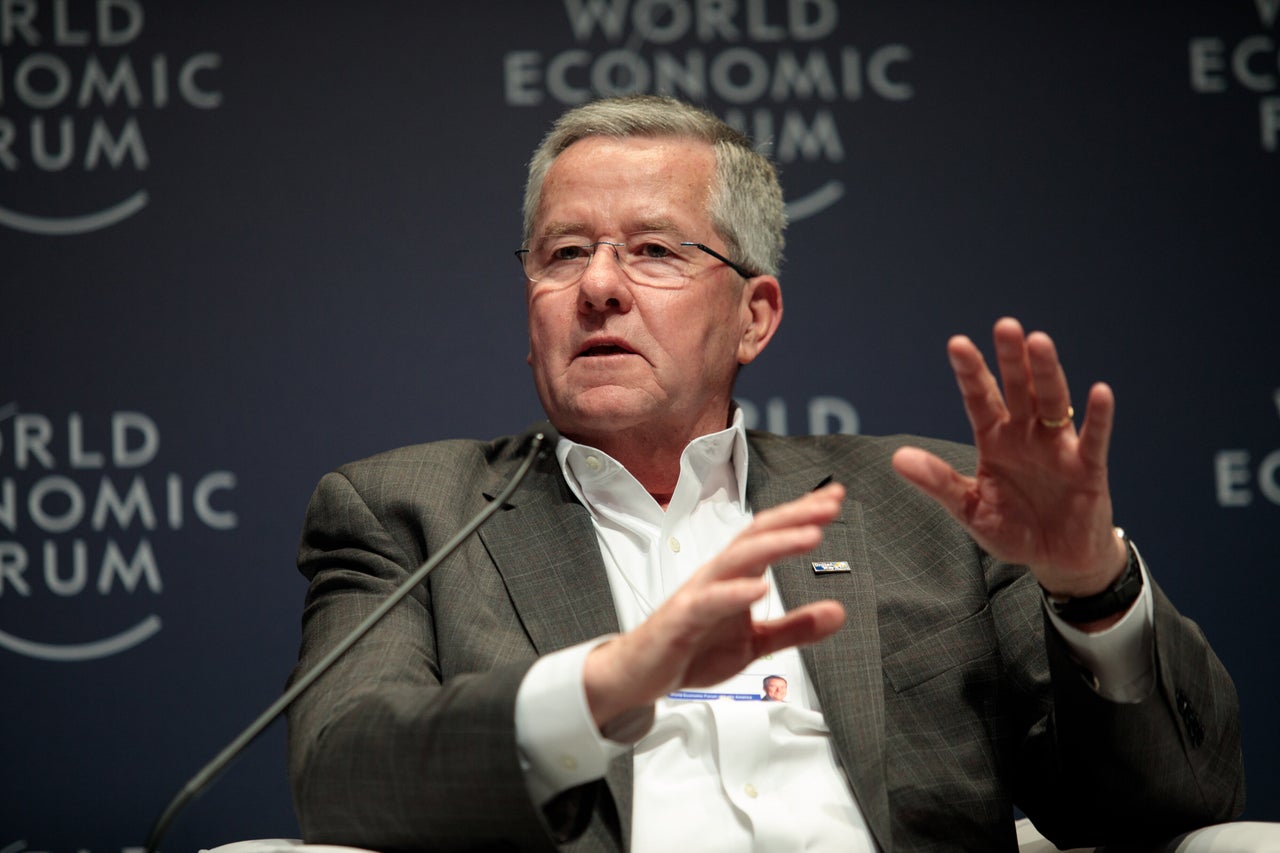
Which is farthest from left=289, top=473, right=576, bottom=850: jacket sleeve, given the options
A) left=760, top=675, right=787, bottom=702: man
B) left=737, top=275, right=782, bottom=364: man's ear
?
left=737, top=275, right=782, bottom=364: man's ear

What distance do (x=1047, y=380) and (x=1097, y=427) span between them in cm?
9

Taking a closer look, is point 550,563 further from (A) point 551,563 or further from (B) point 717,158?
(B) point 717,158

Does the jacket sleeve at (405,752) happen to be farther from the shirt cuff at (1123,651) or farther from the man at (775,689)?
the shirt cuff at (1123,651)

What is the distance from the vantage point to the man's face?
225cm

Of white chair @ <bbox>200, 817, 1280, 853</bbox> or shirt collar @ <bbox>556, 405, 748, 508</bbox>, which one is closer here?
white chair @ <bbox>200, 817, 1280, 853</bbox>

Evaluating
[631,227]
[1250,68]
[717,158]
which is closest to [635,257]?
[631,227]

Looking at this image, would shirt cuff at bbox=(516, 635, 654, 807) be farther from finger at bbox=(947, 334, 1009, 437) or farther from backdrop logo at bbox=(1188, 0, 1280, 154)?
backdrop logo at bbox=(1188, 0, 1280, 154)

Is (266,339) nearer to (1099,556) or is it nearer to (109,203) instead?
(109,203)

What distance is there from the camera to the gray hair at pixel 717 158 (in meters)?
2.42

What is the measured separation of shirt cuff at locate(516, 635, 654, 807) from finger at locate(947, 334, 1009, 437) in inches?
21.4

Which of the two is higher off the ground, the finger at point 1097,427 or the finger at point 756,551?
the finger at point 1097,427

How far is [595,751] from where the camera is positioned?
1.57m

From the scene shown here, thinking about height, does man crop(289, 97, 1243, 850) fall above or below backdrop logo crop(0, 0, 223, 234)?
below

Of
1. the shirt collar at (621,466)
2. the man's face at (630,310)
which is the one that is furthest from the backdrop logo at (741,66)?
the shirt collar at (621,466)
